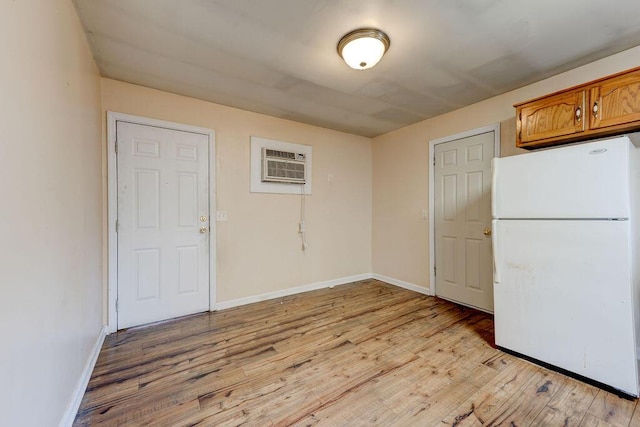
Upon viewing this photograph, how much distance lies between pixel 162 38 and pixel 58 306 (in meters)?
1.88

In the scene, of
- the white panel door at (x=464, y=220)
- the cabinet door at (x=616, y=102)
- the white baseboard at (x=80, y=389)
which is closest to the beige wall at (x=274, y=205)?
the white baseboard at (x=80, y=389)

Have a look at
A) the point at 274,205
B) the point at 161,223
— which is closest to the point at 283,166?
the point at 274,205

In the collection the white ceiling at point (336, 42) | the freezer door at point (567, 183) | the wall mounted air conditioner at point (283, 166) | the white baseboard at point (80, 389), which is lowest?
the white baseboard at point (80, 389)

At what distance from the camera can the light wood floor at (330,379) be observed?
149cm

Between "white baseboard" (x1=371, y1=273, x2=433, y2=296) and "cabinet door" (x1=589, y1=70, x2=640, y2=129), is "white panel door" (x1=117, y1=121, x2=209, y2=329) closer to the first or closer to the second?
"white baseboard" (x1=371, y1=273, x2=433, y2=296)

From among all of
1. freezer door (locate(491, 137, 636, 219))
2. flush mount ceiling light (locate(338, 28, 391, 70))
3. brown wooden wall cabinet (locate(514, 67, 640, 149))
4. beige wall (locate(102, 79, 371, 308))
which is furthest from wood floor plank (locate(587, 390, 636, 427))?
beige wall (locate(102, 79, 371, 308))

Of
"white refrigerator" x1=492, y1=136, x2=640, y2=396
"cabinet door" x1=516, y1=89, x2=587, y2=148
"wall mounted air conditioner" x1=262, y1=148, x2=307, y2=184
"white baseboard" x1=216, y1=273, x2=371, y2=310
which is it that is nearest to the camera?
"white refrigerator" x1=492, y1=136, x2=640, y2=396

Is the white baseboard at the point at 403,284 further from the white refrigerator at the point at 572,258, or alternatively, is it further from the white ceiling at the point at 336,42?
the white ceiling at the point at 336,42

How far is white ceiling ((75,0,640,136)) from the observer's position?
5.36ft

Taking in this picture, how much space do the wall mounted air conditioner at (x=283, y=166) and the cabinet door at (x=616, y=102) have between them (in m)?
2.89

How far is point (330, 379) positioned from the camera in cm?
181

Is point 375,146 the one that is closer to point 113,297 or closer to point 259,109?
point 259,109

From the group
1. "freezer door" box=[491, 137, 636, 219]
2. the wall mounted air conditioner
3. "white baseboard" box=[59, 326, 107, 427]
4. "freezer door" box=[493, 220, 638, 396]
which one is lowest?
"white baseboard" box=[59, 326, 107, 427]

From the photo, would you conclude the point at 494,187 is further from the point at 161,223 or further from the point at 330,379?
the point at 161,223
